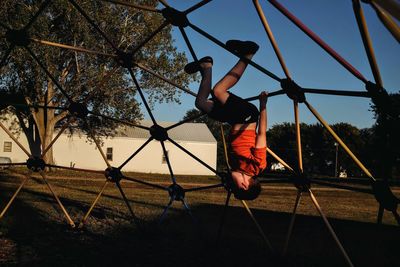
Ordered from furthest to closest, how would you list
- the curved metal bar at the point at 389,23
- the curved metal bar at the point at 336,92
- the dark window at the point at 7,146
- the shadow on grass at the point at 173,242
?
the dark window at the point at 7,146 < the shadow on grass at the point at 173,242 < the curved metal bar at the point at 336,92 < the curved metal bar at the point at 389,23

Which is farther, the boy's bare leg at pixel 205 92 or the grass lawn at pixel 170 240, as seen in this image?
the grass lawn at pixel 170 240

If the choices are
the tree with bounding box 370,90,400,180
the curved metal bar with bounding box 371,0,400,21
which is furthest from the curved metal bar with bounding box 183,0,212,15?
the curved metal bar with bounding box 371,0,400,21

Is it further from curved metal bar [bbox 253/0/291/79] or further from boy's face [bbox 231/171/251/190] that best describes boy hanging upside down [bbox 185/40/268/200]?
curved metal bar [bbox 253/0/291/79]

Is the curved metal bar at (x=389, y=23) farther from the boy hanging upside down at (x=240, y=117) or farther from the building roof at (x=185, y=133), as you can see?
the building roof at (x=185, y=133)

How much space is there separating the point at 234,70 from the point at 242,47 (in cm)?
25

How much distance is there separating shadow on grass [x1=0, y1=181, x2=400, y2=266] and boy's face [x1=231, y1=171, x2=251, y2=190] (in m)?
0.93

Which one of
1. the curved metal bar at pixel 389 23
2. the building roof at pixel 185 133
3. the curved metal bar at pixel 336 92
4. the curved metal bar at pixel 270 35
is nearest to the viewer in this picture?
the curved metal bar at pixel 389 23

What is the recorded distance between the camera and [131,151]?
3906 cm

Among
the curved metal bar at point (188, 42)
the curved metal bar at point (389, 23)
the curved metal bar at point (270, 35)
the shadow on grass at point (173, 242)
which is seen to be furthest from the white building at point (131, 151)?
the curved metal bar at point (389, 23)

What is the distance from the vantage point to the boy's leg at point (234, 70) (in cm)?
457

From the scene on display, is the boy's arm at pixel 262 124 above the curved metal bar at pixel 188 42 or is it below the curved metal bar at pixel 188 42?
below

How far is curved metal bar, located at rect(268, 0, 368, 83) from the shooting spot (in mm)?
3693

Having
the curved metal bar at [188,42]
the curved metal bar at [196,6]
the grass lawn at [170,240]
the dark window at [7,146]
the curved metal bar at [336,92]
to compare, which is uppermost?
the curved metal bar at [196,6]

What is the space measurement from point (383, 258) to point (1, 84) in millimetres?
22917
